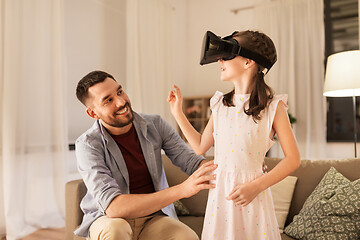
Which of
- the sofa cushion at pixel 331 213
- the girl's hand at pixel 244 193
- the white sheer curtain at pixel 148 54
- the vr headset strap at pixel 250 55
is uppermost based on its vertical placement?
the white sheer curtain at pixel 148 54

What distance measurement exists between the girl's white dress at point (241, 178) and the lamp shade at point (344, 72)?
152cm

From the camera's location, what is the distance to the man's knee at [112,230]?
1.26 meters

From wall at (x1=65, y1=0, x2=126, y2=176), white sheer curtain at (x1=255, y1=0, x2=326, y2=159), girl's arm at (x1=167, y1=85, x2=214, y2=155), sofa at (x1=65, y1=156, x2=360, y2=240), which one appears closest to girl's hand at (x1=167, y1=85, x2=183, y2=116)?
girl's arm at (x1=167, y1=85, x2=214, y2=155)

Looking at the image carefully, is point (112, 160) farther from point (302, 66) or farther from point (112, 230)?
point (302, 66)

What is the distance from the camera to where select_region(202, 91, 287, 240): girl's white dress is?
1092 mm

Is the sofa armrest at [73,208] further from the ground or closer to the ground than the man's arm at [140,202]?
closer to the ground

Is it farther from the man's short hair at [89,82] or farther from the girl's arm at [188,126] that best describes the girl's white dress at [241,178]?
the man's short hair at [89,82]

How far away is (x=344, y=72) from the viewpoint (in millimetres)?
2436

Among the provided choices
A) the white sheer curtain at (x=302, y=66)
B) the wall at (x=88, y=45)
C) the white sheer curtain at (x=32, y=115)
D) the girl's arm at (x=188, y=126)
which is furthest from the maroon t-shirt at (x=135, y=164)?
the white sheer curtain at (x=302, y=66)

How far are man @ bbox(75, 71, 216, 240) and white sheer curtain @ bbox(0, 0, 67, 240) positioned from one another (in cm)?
146

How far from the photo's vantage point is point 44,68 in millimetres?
2988

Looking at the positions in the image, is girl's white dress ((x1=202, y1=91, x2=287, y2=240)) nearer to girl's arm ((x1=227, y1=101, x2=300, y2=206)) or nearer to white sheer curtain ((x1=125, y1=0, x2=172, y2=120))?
girl's arm ((x1=227, y1=101, x2=300, y2=206))

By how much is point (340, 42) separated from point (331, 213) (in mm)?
3353

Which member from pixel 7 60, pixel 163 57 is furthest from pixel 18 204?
pixel 163 57
